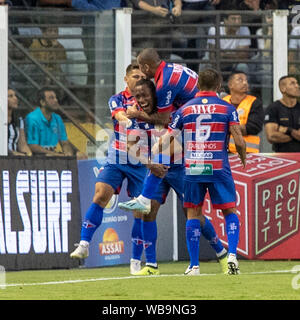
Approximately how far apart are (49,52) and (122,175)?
3.62 meters

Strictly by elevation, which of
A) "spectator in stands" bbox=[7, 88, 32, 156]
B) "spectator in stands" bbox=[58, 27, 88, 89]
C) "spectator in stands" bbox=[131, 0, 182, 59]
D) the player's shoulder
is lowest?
"spectator in stands" bbox=[7, 88, 32, 156]

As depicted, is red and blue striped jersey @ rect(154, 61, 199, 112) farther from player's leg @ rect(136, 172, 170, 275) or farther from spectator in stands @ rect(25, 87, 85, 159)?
spectator in stands @ rect(25, 87, 85, 159)

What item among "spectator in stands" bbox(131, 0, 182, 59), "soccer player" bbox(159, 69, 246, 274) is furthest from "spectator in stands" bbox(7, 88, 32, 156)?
"soccer player" bbox(159, 69, 246, 274)

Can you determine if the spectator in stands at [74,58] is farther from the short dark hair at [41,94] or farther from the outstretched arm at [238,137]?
the outstretched arm at [238,137]

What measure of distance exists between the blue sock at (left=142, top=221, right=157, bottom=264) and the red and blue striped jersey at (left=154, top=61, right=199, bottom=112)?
1308 mm

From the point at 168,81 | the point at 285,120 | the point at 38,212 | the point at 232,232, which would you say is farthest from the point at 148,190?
the point at 285,120

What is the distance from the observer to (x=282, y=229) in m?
14.7

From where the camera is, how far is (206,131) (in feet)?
37.9

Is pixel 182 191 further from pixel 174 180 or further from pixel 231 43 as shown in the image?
pixel 231 43

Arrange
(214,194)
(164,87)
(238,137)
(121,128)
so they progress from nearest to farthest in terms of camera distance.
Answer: (238,137) → (214,194) → (164,87) → (121,128)

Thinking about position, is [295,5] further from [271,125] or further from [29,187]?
[29,187]

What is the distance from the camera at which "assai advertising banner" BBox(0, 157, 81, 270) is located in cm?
1334

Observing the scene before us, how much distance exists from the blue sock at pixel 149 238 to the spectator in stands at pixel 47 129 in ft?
9.31
